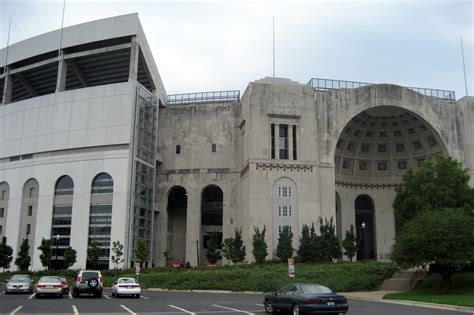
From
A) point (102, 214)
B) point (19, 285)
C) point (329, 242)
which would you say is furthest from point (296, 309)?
point (102, 214)

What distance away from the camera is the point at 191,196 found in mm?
64312

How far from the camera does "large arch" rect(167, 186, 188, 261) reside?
6812 cm

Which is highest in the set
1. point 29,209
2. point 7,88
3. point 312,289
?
point 7,88

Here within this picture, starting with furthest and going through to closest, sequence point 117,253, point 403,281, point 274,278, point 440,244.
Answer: point 117,253 → point 403,281 → point 274,278 → point 440,244

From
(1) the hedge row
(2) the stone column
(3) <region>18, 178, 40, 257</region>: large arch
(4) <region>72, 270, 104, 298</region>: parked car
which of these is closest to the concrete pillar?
(2) the stone column

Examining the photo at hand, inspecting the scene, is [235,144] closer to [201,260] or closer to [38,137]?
[201,260]

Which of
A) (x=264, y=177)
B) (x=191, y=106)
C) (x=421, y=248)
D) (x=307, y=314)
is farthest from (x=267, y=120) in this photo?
(x=307, y=314)

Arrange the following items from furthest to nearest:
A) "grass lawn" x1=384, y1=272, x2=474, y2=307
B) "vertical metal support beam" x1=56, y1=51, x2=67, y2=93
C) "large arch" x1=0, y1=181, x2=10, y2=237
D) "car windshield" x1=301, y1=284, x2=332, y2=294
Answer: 1. "large arch" x1=0, y1=181, x2=10, y2=237
2. "vertical metal support beam" x1=56, y1=51, x2=67, y2=93
3. "grass lawn" x1=384, y1=272, x2=474, y2=307
4. "car windshield" x1=301, y1=284, x2=332, y2=294

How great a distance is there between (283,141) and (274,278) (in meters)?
21.9

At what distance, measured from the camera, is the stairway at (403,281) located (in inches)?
1594

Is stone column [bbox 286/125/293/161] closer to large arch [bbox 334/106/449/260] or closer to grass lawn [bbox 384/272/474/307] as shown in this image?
large arch [bbox 334/106/449/260]

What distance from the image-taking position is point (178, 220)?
2744 inches

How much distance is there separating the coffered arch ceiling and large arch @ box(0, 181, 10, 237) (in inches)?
1726

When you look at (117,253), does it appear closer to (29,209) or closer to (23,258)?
(23,258)
